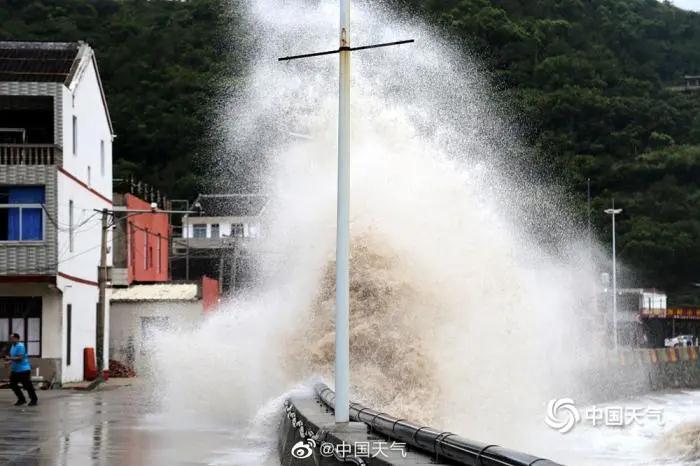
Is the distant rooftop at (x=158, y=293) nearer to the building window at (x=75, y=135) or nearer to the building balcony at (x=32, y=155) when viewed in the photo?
the building window at (x=75, y=135)

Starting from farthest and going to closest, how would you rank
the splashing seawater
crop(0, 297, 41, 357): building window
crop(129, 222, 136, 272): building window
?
1. crop(129, 222, 136, 272): building window
2. crop(0, 297, 41, 357): building window
3. the splashing seawater

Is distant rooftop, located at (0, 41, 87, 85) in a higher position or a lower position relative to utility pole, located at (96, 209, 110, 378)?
higher

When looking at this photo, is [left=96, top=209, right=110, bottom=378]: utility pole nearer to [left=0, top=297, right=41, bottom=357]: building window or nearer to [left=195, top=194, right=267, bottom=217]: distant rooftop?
[left=0, top=297, right=41, bottom=357]: building window

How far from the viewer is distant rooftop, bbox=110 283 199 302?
144 feet

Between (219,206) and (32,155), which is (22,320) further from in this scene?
(219,206)

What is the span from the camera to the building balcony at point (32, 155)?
3102 cm

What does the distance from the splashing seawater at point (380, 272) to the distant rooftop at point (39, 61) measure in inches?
220

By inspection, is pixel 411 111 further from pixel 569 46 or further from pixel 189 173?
pixel 569 46

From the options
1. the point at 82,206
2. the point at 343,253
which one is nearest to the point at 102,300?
the point at 82,206

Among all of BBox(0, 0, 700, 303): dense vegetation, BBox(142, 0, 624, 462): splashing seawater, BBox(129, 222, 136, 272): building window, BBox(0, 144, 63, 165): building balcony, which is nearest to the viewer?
BBox(142, 0, 624, 462): splashing seawater

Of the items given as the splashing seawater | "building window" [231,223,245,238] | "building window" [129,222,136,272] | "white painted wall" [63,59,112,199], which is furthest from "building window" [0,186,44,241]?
"building window" [231,223,245,238]

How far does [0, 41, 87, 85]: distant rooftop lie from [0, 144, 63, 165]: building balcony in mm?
2121

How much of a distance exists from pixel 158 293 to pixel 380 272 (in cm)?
2446

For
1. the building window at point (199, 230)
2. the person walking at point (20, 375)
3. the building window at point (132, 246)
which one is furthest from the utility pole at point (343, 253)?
the building window at point (199, 230)
